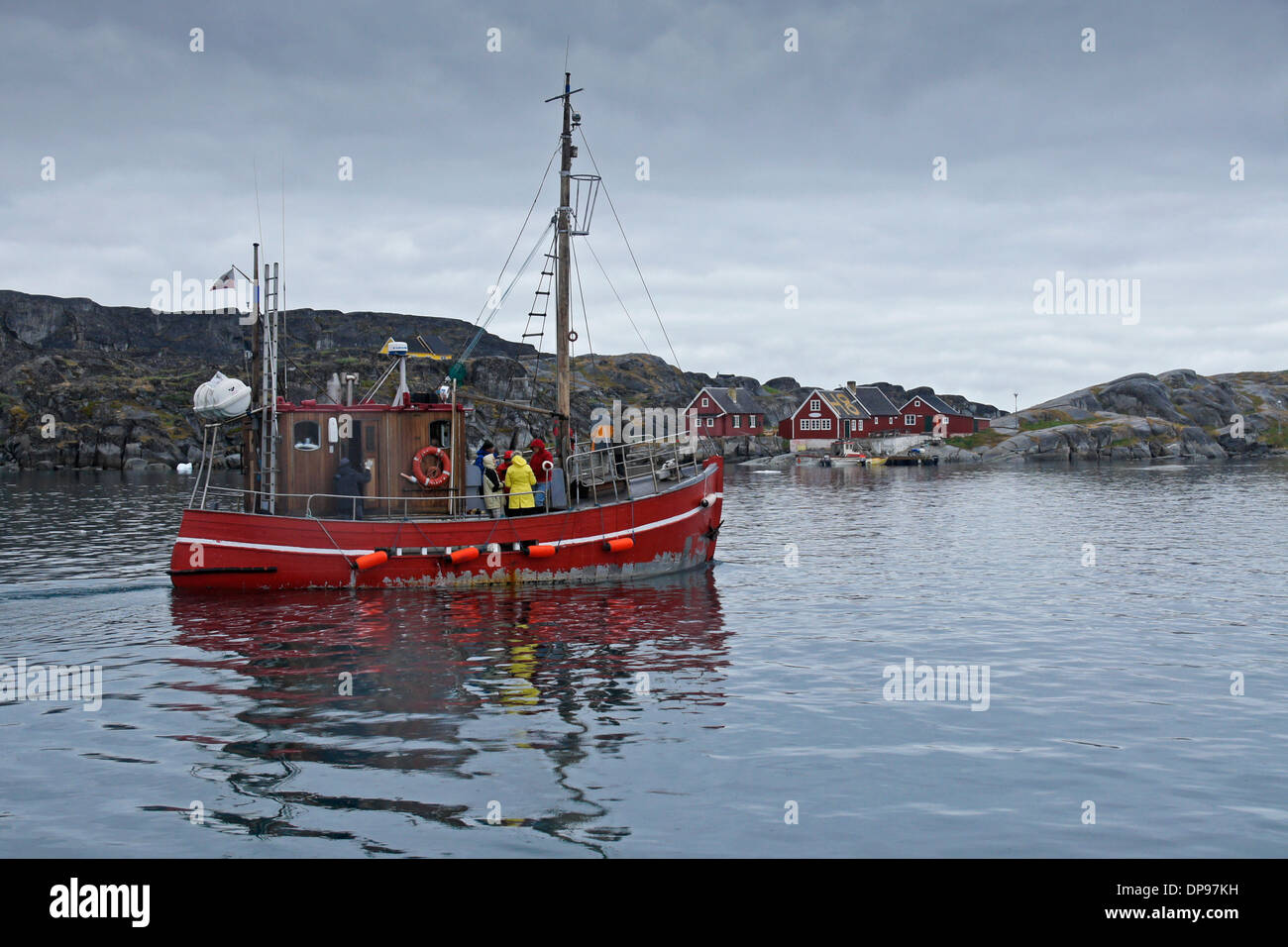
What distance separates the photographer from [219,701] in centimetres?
1355

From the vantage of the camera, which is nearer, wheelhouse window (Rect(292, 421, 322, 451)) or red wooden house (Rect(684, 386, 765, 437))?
wheelhouse window (Rect(292, 421, 322, 451))

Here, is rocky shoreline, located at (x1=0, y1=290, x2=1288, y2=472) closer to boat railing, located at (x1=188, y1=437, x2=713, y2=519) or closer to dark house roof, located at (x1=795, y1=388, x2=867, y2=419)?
dark house roof, located at (x1=795, y1=388, x2=867, y2=419)

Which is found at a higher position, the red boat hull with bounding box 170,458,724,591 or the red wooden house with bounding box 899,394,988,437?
the red wooden house with bounding box 899,394,988,437

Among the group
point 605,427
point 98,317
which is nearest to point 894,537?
point 605,427

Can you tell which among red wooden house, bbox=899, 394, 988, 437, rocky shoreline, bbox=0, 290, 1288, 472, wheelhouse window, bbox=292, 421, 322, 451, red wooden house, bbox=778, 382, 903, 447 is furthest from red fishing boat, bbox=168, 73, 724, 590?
red wooden house, bbox=899, 394, 988, 437

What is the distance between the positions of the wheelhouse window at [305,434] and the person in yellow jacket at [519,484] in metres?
4.79

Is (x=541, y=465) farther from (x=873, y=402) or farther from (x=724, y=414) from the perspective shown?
(x=873, y=402)

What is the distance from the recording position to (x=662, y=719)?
12.7 meters

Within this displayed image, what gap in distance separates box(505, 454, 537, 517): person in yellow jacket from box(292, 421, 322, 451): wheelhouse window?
15.7ft

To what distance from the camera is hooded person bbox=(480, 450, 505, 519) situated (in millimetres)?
23516

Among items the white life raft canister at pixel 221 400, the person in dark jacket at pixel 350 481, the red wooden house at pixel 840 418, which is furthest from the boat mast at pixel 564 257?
the red wooden house at pixel 840 418

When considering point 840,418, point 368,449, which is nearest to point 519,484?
point 368,449

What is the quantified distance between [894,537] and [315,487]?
22.2 metres

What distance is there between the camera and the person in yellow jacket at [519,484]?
920 inches
